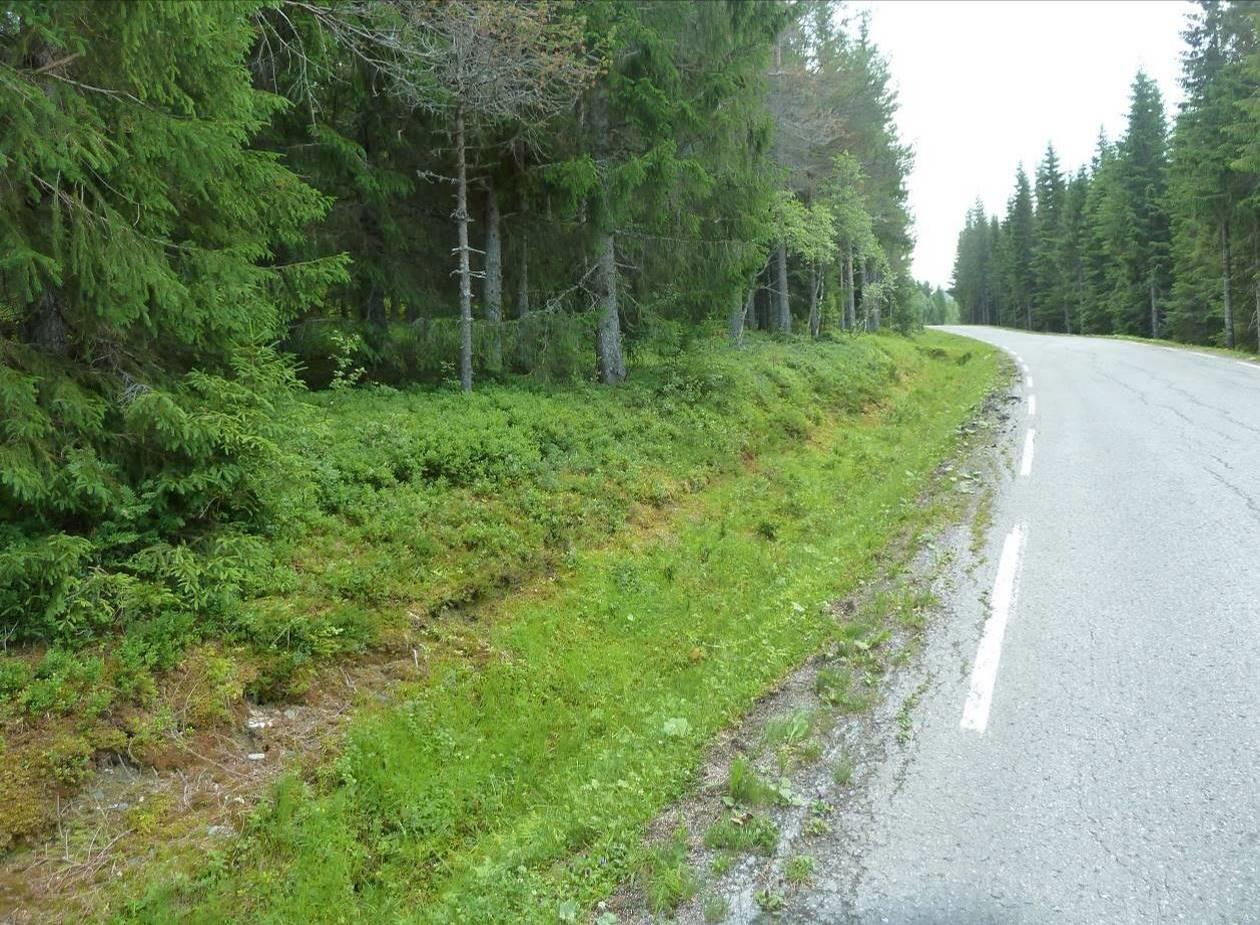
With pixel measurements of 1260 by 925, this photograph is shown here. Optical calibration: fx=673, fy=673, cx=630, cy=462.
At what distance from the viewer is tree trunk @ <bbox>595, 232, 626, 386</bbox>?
11719 mm

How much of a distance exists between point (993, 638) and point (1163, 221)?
45.6m

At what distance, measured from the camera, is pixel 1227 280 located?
26.3m

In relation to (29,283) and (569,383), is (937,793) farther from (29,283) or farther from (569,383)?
(569,383)

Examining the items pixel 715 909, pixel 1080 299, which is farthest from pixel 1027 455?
pixel 1080 299

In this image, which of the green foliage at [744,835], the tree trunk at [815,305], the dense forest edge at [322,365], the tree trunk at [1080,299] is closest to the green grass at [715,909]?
the green foliage at [744,835]

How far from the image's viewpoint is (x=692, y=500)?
362 inches

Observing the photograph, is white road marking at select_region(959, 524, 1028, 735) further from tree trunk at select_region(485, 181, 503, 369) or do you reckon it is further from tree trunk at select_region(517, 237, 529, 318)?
tree trunk at select_region(517, 237, 529, 318)

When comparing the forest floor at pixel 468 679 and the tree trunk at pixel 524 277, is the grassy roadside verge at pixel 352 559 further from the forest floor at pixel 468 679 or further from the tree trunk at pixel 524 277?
the tree trunk at pixel 524 277

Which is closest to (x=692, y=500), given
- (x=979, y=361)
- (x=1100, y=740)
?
(x=1100, y=740)

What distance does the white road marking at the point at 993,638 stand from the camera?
3.92 meters

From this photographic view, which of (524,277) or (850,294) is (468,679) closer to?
(524,277)

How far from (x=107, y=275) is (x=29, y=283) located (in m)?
0.43

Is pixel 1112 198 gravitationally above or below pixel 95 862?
above

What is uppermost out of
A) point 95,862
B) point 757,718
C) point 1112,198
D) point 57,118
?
point 1112,198
